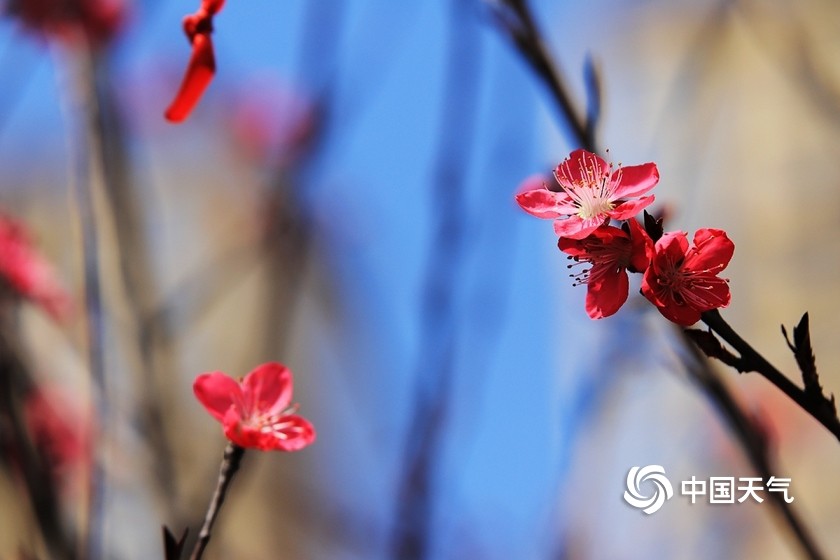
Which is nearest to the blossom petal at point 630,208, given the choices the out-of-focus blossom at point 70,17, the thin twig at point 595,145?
the thin twig at point 595,145

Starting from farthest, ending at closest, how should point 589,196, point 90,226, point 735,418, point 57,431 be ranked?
point 57,431
point 90,226
point 735,418
point 589,196

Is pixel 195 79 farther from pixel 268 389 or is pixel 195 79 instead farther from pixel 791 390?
pixel 791 390

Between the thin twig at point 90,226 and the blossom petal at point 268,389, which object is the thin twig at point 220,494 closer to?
the blossom petal at point 268,389

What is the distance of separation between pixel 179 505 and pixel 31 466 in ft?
1.05

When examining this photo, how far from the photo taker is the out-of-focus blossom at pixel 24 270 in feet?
4.94

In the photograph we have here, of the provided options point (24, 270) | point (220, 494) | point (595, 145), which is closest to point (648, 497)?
point (595, 145)

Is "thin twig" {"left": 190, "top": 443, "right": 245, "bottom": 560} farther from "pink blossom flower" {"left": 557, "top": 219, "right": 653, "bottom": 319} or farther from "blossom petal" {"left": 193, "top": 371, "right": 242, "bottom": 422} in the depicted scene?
"pink blossom flower" {"left": 557, "top": 219, "right": 653, "bottom": 319}

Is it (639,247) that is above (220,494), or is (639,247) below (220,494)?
above

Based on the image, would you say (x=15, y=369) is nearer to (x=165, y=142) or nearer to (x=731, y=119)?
(x=731, y=119)

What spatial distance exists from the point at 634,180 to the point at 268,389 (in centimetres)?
40

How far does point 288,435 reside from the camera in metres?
0.79

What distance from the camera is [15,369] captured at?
1.26m

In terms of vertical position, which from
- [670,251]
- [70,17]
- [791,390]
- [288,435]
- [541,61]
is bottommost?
[288,435]

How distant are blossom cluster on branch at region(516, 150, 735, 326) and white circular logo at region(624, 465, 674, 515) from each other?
52 centimetres
